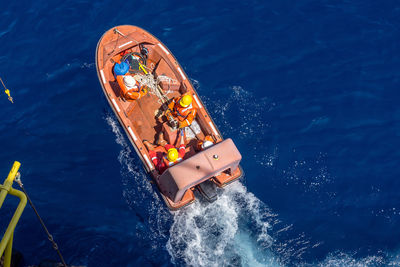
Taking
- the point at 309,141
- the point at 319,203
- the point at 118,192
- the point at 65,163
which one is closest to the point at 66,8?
the point at 65,163

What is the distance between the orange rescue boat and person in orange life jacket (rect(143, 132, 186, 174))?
0.58 feet

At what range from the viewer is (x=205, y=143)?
1295cm

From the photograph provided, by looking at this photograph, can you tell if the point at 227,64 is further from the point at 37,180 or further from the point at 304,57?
the point at 37,180

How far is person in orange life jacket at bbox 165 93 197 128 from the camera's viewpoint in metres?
13.1

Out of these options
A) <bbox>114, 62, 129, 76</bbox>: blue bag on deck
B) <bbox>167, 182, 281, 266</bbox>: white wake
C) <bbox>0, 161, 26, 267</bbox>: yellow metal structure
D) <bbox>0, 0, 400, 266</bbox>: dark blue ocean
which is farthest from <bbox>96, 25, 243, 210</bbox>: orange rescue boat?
<bbox>0, 161, 26, 267</bbox>: yellow metal structure

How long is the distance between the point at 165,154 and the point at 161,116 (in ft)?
5.79

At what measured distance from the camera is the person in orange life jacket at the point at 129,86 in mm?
13602

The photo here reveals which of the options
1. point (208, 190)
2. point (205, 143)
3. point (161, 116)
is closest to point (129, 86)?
point (161, 116)

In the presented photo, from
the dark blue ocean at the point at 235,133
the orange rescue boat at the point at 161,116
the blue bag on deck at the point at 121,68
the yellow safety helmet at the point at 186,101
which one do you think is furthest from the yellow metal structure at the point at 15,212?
the blue bag on deck at the point at 121,68

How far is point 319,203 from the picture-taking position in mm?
13758

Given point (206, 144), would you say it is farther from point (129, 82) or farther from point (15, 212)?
point (15, 212)

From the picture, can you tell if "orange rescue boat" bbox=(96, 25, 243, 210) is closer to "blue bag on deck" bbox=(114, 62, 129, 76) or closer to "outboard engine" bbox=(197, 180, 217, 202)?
"outboard engine" bbox=(197, 180, 217, 202)

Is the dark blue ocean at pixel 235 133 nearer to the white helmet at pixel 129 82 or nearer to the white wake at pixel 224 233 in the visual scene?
the white wake at pixel 224 233

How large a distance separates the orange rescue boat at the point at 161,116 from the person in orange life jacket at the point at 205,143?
0.50ft
